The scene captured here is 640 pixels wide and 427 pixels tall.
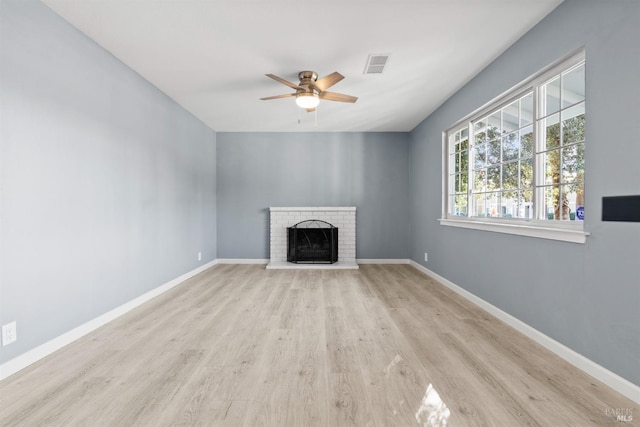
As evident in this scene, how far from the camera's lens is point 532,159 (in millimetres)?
2545

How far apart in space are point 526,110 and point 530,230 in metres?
1.09

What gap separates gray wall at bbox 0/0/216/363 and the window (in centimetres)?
367

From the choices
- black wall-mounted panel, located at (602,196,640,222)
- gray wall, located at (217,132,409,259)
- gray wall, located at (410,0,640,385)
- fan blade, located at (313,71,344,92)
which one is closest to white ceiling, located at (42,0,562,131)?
fan blade, located at (313,71,344,92)

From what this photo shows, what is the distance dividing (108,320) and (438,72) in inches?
161

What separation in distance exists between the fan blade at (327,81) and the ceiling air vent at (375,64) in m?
0.34

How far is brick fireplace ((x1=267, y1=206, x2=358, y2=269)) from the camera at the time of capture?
5.66m

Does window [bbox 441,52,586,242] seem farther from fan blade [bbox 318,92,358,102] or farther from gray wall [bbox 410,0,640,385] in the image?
fan blade [bbox 318,92,358,102]

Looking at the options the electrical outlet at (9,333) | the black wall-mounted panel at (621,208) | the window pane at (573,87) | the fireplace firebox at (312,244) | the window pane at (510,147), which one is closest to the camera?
the black wall-mounted panel at (621,208)

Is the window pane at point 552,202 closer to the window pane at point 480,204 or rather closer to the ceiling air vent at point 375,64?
the window pane at point 480,204

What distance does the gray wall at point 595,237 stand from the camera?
1664mm

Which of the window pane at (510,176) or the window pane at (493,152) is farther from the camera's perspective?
the window pane at (493,152)

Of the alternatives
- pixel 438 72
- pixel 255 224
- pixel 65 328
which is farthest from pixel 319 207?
pixel 65 328

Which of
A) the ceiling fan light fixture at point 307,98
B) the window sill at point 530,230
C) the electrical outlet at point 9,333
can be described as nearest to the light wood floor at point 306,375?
the electrical outlet at point 9,333

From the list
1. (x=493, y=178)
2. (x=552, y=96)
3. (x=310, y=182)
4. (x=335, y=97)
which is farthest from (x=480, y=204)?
(x=310, y=182)
